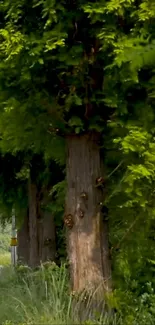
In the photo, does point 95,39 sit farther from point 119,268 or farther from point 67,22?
point 119,268

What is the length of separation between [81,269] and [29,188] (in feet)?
23.6

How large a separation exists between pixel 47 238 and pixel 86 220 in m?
7.16

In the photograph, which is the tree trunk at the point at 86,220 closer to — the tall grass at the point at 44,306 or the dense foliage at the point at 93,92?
the dense foliage at the point at 93,92

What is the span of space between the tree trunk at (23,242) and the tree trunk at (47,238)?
1.79 meters

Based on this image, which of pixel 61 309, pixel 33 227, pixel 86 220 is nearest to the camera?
pixel 61 309

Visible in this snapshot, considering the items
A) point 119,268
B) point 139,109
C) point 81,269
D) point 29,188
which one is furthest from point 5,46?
point 29,188

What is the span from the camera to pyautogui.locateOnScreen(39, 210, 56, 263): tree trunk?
14875 millimetres

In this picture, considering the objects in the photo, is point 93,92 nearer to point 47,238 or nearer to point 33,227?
point 47,238

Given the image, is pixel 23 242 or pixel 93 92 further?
pixel 23 242

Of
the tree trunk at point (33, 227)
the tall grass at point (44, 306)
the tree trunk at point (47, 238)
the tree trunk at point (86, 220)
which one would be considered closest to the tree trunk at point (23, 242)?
the tree trunk at point (33, 227)

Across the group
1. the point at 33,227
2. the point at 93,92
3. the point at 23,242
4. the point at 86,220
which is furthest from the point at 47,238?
the point at 93,92

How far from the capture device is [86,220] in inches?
309

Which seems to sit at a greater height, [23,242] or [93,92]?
[93,92]

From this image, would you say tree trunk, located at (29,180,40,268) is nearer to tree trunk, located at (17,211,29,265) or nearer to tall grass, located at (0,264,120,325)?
tree trunk, located at (17,211,29,265)
